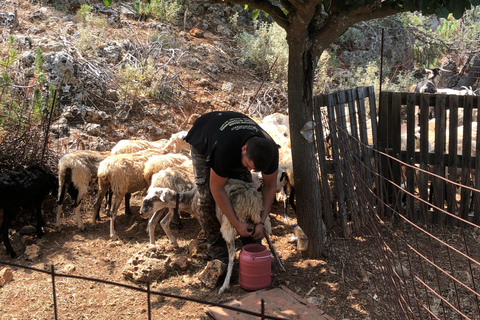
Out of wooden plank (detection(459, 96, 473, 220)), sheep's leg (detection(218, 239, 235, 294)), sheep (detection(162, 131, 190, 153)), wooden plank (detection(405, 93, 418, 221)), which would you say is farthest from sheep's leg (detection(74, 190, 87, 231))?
wooden plank (detection(459, 96, 473, 220))

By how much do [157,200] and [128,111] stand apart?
445 cm

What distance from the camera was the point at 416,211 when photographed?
6648mm

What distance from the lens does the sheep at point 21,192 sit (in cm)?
548

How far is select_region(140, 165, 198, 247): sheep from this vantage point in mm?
5805

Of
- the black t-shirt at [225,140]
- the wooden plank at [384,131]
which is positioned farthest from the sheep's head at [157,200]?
the wooden plank at [384,131]

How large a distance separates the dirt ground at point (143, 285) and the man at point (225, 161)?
600mm

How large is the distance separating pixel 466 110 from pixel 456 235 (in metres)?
1.78

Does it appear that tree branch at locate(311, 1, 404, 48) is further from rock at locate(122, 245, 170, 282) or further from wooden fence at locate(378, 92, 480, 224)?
rock at locate(122, 245, 170, 282)

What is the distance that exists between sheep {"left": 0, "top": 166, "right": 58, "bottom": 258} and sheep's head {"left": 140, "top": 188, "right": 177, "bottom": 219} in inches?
61.6

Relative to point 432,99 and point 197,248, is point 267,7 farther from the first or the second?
point 197,248

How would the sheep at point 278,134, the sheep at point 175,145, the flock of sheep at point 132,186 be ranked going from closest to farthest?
the flock of sheep at point 132,186, the sheep at point 175,145, the sheep at point 278,134

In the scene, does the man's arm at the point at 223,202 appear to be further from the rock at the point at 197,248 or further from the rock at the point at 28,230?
the rock at the point at 28,230

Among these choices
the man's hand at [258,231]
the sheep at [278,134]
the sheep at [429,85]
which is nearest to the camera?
the man's hand at [258,231]

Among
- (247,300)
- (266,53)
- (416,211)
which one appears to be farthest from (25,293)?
(266,53)
